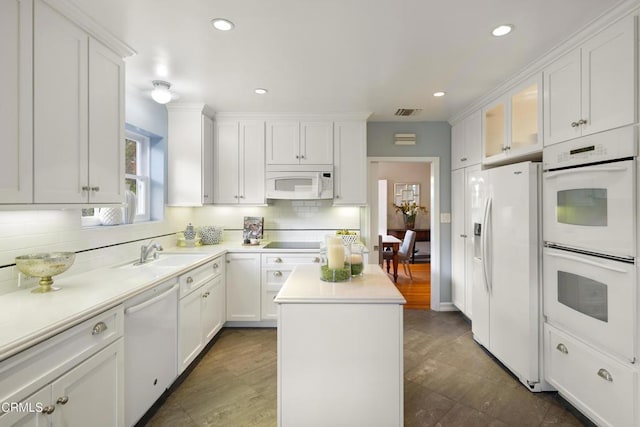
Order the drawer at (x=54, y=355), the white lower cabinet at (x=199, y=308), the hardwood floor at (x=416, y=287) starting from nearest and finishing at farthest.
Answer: the drawer at (x=54, y=355), the white lower cabinet at (x=199, y=308), the hardwood floor at (x=416, y=287)

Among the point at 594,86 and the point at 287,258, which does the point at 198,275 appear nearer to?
the point at 287,258

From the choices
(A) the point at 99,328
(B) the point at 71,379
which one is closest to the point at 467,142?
(A) the point at 99,328

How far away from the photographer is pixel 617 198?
5.76 ft

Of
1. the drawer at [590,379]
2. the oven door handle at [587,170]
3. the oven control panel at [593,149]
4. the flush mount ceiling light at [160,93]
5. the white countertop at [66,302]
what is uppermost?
the flush mount ceiling light at [160,93]

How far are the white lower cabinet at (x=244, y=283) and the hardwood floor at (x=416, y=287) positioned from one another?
209 centimetres

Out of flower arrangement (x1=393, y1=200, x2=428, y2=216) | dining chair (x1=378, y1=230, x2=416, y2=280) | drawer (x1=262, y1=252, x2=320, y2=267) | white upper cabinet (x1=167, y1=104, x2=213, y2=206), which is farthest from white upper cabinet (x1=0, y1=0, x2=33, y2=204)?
flower arrangement (x1=393, y1=200, x2=428, y2=216)

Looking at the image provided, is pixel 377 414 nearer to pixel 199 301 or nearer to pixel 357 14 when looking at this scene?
pixel 199 301

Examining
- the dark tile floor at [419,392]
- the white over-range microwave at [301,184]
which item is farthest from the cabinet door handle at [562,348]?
the white over-range microwave at [301,184]

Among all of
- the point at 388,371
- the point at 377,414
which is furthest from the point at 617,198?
the point at 377,414

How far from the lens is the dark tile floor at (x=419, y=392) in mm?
2084

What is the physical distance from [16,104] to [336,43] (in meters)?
1.75

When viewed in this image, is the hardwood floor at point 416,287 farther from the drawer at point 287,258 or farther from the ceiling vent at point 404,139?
the ceiling vent at point 404,139

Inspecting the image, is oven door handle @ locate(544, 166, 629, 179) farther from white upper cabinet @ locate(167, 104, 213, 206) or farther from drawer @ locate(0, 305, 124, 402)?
white upper cabinet @ locate(167, 104, 213, 206)

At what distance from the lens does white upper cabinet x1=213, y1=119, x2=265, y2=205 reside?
3.81m
